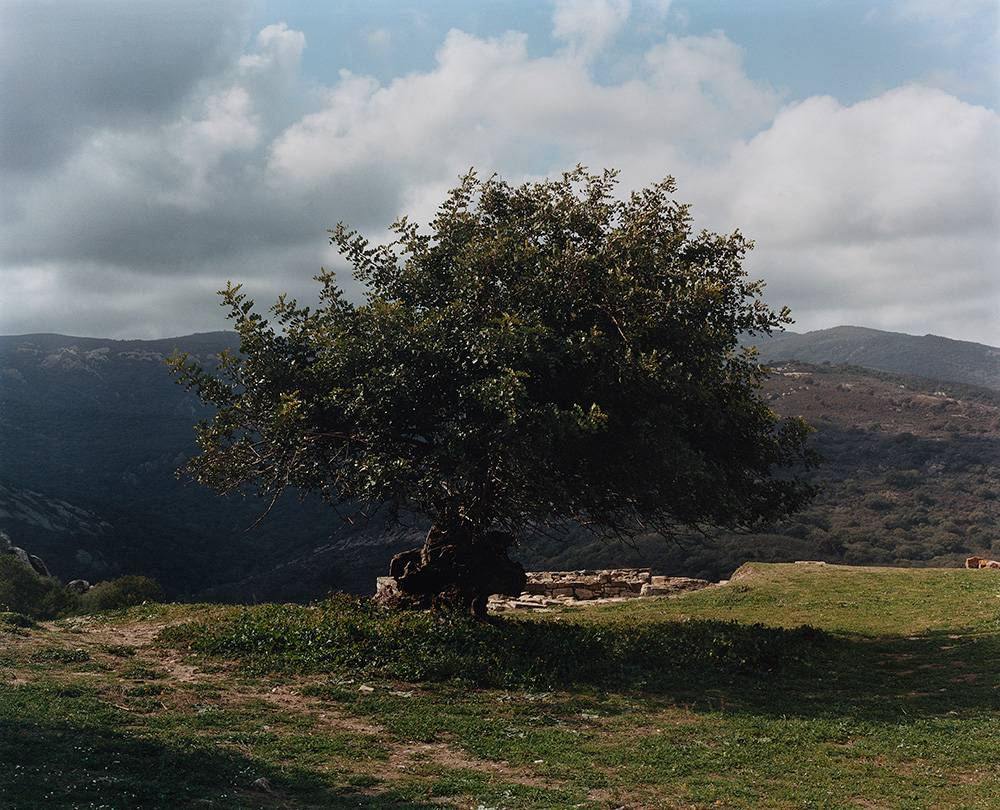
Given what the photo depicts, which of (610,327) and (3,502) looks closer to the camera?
(610,327)

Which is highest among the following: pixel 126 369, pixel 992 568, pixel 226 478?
pixel 126 369

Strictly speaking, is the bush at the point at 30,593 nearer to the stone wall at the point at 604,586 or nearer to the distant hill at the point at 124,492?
the stone wall at the point at 604,586

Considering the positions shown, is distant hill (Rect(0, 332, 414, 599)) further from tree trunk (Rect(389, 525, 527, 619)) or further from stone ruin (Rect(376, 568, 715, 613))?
tree trunk (Rect(389, 525, 527, 619))

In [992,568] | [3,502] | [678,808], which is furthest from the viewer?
[3,502]

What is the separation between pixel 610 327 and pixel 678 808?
9.03 meters

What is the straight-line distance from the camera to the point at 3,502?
2447 inches

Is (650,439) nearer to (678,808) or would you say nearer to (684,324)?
(684,324)

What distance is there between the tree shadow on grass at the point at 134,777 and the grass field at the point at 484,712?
0.10ft

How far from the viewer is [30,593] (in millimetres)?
23438

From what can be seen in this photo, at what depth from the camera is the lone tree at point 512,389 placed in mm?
14508

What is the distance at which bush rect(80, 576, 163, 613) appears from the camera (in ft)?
74.7

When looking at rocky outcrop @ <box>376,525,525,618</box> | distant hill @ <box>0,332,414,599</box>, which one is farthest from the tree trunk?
distant hill @ <box>0,332,414,599</box>

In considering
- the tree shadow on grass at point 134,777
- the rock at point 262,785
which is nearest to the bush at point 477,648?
the tree shadow on grass at point 134,777

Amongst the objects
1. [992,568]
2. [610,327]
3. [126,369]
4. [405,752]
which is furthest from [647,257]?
[126,369]
